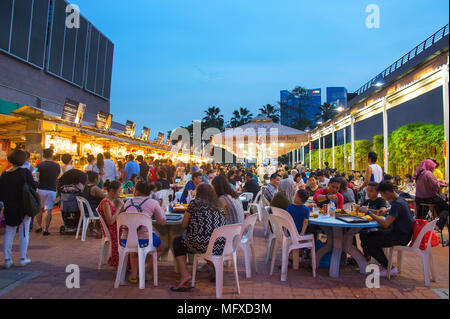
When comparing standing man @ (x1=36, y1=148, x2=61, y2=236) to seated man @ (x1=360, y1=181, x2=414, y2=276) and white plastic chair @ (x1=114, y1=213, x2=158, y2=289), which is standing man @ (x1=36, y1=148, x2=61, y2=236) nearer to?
white plastic chair @ (x1=114, y1=213, x2=158, y2=289)

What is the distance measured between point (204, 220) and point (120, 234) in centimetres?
105

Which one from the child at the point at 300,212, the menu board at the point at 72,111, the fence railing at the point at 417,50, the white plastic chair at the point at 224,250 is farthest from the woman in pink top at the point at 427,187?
the fence railing at the point at 417,50

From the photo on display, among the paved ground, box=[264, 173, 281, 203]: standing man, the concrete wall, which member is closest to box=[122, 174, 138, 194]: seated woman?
the paved ground

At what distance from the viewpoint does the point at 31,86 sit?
15.4 metres

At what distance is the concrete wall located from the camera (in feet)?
44.3

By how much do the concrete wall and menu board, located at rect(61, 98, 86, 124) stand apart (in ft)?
13.7

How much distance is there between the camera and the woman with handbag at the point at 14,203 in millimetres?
4242

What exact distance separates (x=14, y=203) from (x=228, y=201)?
3054mm

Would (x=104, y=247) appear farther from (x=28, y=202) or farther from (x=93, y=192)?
(x=93, y=192)
